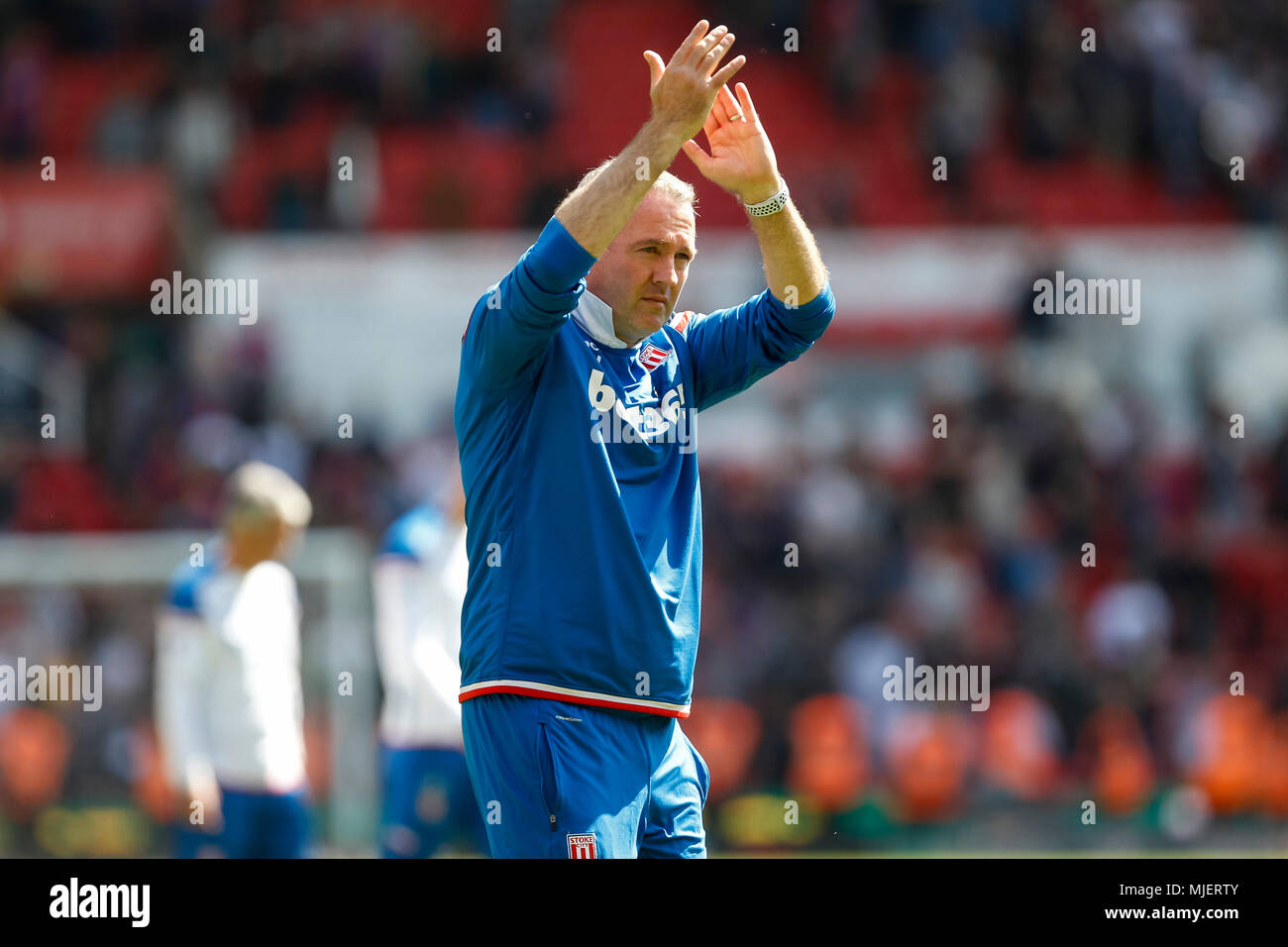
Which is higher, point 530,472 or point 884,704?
point 530,472

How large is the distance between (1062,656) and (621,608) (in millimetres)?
10013

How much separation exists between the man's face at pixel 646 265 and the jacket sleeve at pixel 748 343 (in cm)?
34

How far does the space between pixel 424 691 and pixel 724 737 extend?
487 centimetres

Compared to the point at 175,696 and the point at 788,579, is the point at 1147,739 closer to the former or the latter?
the point at 788,579

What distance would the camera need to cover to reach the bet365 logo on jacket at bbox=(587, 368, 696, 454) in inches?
182

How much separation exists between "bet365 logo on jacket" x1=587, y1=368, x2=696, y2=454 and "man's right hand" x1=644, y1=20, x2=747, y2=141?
0.69 meters

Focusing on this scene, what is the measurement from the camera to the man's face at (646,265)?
4.73 m

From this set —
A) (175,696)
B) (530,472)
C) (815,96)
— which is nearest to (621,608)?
(530,472)

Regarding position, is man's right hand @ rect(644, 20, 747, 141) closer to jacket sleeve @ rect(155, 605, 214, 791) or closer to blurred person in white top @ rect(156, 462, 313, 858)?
blurred person in white top @ rect(156, 462, 313, 858)

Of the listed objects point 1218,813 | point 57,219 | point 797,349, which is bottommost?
point 1218,813

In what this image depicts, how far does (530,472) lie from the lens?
4.61 meters

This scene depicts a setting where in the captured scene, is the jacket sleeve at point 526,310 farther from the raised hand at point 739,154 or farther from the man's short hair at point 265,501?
the man's short hair at point 265,501

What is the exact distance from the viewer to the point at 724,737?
13.3m

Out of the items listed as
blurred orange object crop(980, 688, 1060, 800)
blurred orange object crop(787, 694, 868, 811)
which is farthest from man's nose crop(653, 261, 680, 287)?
blurred orange object crop(980, 688, 1060, 800)
